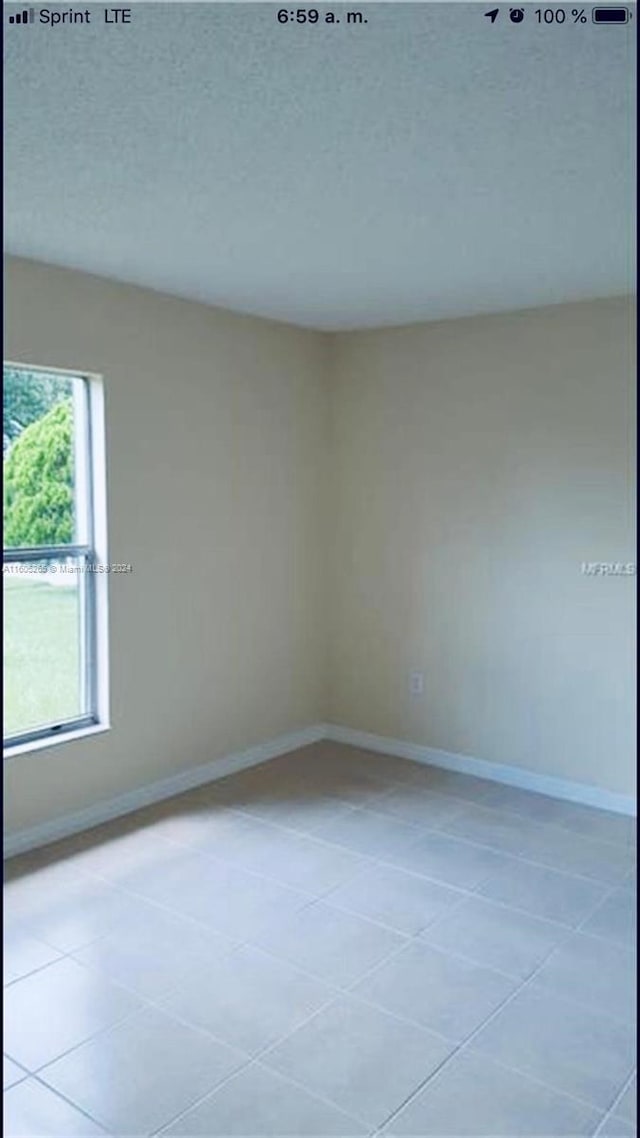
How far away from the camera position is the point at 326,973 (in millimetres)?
2684

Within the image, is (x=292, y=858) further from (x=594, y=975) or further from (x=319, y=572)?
(x=319, y=572)

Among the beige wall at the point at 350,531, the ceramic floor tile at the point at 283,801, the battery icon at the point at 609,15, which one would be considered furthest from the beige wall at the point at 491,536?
the battery icon at the point at 609,15

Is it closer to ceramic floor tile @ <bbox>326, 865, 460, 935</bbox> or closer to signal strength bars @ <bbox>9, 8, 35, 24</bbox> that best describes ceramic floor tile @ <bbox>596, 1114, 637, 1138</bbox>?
ceramic floor tile @ <bbox>326, 865, 460, 935</bbox>

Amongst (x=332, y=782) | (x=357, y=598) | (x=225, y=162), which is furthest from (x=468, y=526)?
(x=225, y=162)

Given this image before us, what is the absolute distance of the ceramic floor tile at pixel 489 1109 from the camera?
2.04 m

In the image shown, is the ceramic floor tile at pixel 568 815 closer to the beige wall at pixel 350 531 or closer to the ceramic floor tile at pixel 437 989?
the beige wall at pixel 350 531

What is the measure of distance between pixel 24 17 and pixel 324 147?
0.83 meters

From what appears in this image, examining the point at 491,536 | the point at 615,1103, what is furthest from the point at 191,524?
the point at 615,1103

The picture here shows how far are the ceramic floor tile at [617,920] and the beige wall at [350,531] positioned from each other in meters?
0.93

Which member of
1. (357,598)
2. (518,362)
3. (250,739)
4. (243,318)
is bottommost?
(250,739)

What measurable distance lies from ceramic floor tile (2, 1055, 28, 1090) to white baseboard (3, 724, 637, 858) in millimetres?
1194

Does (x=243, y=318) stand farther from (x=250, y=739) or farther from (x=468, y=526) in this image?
(x=250, y=739)

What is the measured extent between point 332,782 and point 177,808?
→ 0.84 m

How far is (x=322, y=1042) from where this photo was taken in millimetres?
2344
